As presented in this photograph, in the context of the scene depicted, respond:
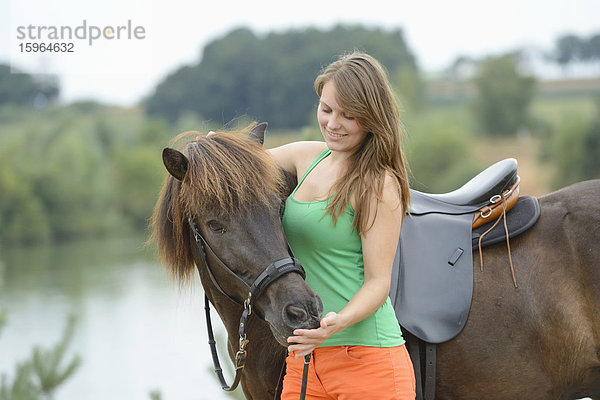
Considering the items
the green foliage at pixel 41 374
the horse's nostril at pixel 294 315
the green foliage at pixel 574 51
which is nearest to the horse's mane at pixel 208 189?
the horse's nostril at pixel 294 315

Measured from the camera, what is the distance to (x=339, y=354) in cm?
192

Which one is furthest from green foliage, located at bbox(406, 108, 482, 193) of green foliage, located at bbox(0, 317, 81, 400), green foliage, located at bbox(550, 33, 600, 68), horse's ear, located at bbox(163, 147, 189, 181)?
green foliage, located at bbox(550, 33, 600, 68)

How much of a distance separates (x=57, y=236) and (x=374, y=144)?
26.0 metres

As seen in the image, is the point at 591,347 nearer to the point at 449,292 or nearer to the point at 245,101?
the point at 449,292

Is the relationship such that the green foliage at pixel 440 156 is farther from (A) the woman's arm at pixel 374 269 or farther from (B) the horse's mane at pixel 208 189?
(A) the woman's arm at pixel 374 269

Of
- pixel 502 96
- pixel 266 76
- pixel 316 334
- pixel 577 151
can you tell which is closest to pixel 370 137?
pixel 316 334

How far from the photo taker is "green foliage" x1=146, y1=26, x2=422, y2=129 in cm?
5541

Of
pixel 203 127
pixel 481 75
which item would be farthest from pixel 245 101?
pixel 203 127

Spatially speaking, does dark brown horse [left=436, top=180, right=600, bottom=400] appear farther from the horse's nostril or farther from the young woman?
the horse's nostril

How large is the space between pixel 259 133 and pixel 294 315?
918 mm

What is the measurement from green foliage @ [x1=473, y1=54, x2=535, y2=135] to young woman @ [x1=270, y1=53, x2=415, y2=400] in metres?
48.5

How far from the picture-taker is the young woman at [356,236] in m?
1.85

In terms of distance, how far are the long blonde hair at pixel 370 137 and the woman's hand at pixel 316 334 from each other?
29cm

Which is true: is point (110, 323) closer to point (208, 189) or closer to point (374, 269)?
point (208, 189)
